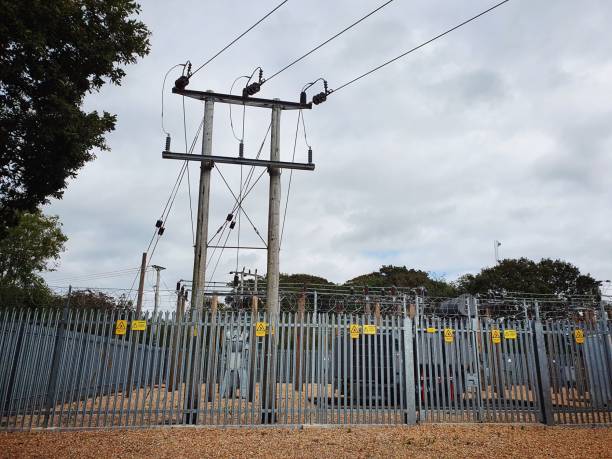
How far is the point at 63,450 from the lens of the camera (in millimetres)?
7531

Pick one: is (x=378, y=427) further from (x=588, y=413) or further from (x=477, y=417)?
(x=588, y=413)

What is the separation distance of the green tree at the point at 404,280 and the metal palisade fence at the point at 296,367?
48883mm

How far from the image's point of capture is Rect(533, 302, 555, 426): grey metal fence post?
33.5 feet

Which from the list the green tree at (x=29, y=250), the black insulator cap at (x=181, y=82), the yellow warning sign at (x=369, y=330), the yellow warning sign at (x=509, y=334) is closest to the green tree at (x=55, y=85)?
the black insulator cap at (x=181, y=82)

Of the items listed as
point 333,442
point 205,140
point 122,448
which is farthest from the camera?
point 205,140

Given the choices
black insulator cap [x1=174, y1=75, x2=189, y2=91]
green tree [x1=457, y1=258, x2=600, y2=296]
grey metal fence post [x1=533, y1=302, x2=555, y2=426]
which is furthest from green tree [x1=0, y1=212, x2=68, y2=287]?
green tree [x1=457, y1=258, x2=600, y2=296]

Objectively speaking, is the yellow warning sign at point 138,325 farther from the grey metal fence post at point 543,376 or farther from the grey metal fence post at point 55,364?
the grey metal fence post at point 543,376

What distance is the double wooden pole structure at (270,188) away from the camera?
10938 millimetres

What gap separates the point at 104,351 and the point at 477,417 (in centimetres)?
797

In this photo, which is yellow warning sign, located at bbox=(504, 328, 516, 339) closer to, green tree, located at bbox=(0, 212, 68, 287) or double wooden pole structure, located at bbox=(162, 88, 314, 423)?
double wooden pole structure, located at bbox=(162, 88, 314, 423)

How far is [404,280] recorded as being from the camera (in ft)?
205

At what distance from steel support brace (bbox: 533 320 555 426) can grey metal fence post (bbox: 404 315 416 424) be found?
287 cm

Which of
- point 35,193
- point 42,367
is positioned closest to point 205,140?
point 35,193

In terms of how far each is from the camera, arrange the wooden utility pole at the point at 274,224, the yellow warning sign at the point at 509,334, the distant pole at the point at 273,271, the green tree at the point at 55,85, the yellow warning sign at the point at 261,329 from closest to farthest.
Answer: the green tree at the point at 55,85
the distant pole at the point at 273,271
the yellow warning sign at the point at 261,329
the yellow warning sign at the point at 509,334
the wooden utility pole at the point at 274,224
